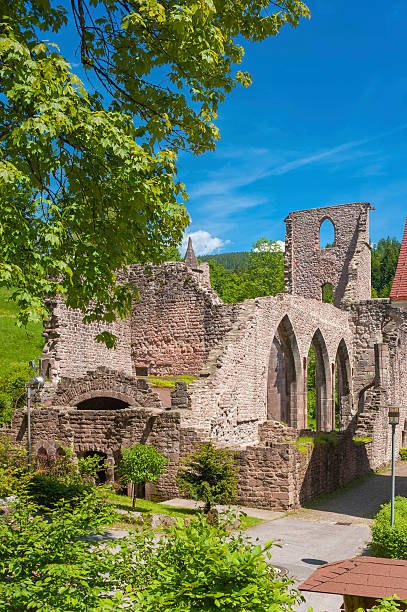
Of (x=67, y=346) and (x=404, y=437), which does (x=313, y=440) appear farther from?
(x=404, y=437)

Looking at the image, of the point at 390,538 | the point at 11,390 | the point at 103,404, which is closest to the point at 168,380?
the point at 103,404

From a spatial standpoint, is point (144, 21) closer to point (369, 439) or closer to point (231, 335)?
point (231, 335)

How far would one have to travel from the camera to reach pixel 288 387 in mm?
25547

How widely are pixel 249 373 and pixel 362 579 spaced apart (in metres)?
14.5

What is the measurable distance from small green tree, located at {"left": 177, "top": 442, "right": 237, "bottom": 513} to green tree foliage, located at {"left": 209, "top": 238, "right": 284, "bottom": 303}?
37749mm

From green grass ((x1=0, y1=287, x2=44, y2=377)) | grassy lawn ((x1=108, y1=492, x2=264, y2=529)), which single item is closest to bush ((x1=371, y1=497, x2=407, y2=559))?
grassy lawn ((x1=108, y1=492, x2=264, y2=529))

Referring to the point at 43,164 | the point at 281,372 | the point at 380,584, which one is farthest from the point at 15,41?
the point at 281,372

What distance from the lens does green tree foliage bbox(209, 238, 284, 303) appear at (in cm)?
5081

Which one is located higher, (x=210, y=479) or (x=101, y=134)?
(x=101, y=134)

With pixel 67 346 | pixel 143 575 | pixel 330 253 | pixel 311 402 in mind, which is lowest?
pixel 311 402

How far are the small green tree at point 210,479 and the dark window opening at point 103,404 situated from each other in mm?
6152

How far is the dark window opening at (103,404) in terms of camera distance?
18484mm

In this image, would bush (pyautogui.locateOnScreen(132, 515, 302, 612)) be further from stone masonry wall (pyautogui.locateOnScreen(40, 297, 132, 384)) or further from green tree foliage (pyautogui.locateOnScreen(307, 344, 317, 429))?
green tree foliage (pyautogui.locateOnScreen(307, 344, 317, 429))

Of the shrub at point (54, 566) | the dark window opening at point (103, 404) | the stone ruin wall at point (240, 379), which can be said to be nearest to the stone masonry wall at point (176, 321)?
the stone ruin wall at point (240, 379)
